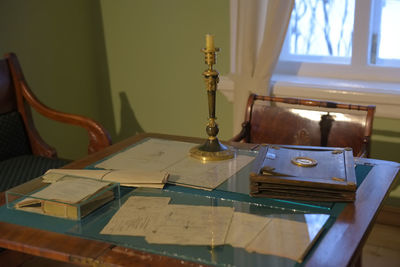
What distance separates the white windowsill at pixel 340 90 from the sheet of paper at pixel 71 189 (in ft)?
5.85

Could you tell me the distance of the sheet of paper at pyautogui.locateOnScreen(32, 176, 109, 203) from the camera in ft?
4.81

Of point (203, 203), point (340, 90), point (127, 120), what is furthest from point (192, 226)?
point (127, 120)

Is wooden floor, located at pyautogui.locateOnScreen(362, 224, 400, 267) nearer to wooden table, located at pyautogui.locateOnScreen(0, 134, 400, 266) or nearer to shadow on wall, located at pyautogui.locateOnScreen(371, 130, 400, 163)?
shadow on wall, located at pyautogui.locateOnScreen(371, 130, 400, 163)

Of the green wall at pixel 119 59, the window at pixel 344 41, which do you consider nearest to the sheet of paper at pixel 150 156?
the green wall at pixel 119 59

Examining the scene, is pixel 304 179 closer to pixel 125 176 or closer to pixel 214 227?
pixel 214 227

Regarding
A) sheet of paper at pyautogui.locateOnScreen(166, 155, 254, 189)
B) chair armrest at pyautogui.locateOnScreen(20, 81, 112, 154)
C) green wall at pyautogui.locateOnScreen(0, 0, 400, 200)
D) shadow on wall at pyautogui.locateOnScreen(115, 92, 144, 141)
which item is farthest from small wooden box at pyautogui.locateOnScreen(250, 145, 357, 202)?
shadow on wall at pyautogui.locateOnScreen(115, 92, 144, 141)

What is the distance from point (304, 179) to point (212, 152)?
0.46m

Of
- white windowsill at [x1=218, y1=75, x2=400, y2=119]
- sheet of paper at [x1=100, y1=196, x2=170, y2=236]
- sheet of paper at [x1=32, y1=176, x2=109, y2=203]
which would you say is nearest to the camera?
sheet of paper at [x1=100, y1=196, x2=170, y2=236]

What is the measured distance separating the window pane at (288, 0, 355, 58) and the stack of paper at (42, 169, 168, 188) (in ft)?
6.24

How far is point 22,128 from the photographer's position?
269 centimetres

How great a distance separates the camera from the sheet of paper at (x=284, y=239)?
1208mm

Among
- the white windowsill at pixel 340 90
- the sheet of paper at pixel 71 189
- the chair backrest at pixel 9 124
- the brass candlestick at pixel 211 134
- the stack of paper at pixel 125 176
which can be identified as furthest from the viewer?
the white windowsill at pixel 340 90

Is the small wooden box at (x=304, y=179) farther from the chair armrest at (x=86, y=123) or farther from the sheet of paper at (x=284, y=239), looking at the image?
the chair armrest at (x=86, y=123)

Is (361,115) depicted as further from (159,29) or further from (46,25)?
(46,25)
